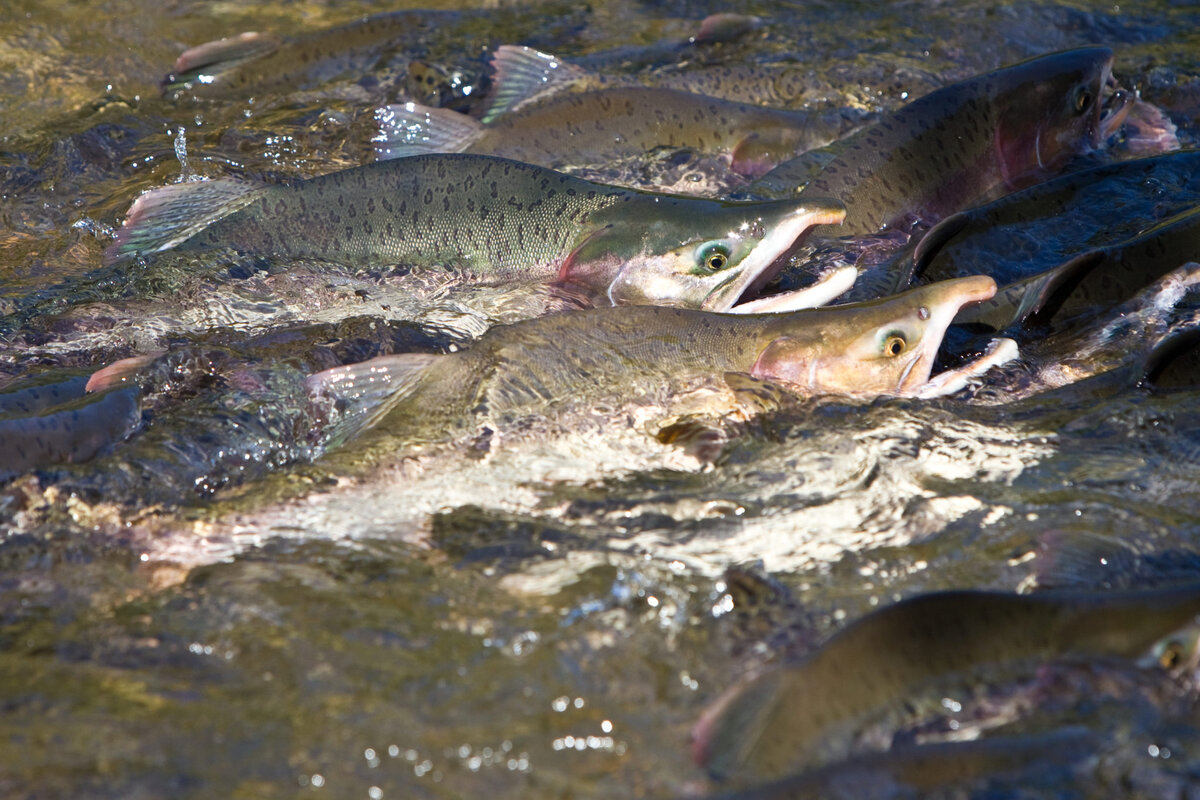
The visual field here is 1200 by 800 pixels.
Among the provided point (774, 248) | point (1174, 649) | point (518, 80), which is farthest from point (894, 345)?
point (518, 80)

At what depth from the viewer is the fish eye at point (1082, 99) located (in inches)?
218

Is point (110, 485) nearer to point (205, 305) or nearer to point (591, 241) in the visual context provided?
point (205, 305)

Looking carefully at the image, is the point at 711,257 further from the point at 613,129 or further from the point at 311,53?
the point at 311,53

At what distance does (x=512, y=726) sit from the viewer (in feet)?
8.20

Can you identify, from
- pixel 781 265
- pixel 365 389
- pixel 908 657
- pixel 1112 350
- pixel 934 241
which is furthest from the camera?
pixel 934 241

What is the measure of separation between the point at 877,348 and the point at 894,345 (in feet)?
0.18

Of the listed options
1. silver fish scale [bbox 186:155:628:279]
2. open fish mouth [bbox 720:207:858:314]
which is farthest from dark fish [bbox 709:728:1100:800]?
silver fish scale [bbox 186:155:628:279]

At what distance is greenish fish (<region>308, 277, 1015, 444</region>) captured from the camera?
358cm

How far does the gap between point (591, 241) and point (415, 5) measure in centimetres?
473

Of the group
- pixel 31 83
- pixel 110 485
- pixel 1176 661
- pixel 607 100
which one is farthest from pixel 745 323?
pixel 31 83

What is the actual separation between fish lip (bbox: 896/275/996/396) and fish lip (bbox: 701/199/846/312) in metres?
0.62

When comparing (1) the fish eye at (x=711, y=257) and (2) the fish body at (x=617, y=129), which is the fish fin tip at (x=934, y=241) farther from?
(2) the fish body at (x=617, y=129)

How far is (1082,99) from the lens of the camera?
5562mm

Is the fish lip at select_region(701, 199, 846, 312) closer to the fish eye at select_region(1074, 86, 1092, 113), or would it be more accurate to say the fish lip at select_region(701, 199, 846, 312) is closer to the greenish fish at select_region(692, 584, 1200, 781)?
the greenish fish at select_region(692, 584, 1200, 781)
